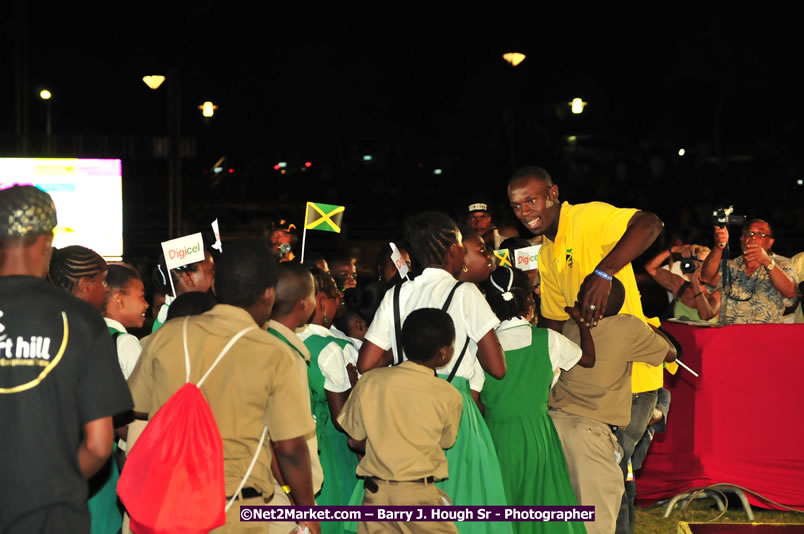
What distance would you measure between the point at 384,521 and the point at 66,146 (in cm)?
1898

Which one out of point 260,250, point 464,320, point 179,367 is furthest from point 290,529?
point 464,320

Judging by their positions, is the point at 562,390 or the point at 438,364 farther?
the point at 562,390

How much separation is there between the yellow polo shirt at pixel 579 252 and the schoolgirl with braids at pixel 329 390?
1.29 m

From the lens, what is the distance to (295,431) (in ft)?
11.3

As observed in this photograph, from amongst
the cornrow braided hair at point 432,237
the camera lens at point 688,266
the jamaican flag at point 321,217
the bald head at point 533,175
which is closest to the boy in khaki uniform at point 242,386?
the cornrow braided hair at point 432,237

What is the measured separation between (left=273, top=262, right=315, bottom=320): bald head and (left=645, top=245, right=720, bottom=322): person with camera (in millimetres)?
4720

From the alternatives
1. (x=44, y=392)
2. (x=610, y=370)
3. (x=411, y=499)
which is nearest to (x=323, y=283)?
(x=411, y=499)

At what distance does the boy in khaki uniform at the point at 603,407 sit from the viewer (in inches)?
223

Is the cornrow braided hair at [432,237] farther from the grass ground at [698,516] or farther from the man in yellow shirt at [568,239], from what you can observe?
the grass ground at [698,516]

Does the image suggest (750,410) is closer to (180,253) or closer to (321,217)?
(321,217)

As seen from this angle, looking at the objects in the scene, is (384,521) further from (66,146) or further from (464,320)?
(66,146)

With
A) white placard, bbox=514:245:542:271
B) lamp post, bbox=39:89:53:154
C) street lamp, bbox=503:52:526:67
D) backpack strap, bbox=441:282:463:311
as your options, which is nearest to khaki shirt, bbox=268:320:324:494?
backpack strap, bbox=441:282:463:311

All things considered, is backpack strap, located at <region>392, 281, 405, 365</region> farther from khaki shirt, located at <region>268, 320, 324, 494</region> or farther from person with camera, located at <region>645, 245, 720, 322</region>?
person with camera, located at <region>645, 245, 720, 322</region>

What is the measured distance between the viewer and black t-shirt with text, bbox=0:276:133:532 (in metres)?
2.93
